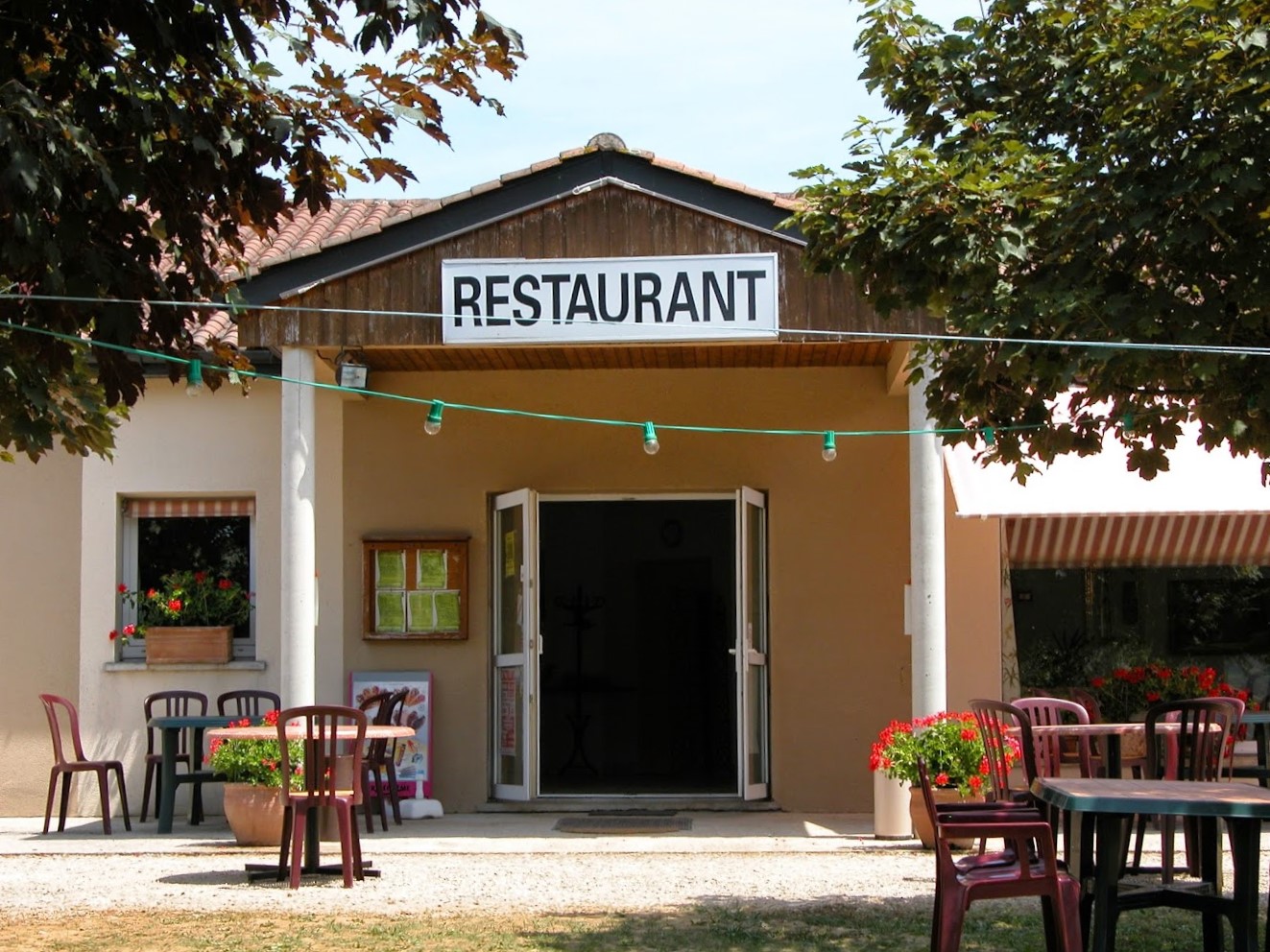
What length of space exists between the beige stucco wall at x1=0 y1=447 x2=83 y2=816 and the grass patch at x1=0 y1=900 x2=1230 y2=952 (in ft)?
16.6

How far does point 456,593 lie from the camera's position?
13.3 m

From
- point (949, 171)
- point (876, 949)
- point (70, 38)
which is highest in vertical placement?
point (70, 38)

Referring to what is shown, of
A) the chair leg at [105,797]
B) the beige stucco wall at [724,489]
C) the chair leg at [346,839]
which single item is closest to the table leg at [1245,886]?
the chair leg at [346,839]

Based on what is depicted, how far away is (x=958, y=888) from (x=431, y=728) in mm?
7293

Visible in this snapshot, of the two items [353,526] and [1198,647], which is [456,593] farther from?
[1198,647]

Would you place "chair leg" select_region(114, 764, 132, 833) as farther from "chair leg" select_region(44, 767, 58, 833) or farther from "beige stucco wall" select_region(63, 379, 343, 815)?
"beige stucco wall" select_region(63, 379, 343, 815)

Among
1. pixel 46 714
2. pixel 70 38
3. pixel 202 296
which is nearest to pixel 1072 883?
pixel 202 296

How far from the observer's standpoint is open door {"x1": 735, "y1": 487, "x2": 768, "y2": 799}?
42.2ft

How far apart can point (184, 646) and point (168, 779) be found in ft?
4.43

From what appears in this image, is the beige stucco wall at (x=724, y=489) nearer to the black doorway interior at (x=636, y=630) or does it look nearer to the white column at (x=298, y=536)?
the white column at (x=298, y=536)

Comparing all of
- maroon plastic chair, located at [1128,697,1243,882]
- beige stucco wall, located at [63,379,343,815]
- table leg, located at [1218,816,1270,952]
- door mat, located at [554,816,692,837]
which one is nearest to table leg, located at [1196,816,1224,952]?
table leg, located at [1218,816,1270,952]

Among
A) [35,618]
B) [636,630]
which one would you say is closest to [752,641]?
[636,630]

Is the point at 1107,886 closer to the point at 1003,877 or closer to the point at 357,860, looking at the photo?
the point at 1003,877

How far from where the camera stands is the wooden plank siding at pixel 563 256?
438 inches
